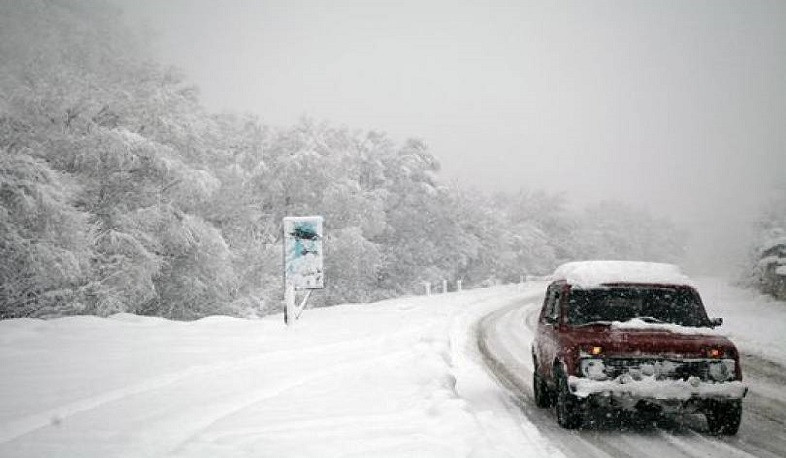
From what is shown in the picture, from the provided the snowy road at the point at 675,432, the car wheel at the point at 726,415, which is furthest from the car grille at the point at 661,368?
the snowy road at the point at 675,432

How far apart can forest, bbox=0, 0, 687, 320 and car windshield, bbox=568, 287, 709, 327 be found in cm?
1480

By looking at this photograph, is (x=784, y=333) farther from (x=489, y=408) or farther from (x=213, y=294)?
(x=213, y=294)

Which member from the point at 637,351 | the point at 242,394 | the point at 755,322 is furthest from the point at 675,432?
the point at 755,322

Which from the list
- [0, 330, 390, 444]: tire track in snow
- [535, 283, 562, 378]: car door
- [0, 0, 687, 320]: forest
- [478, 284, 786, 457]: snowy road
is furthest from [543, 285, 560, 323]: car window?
[0, 0, 687, 320]: forest

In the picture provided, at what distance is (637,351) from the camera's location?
6430 millimetres

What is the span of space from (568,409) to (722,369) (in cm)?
183

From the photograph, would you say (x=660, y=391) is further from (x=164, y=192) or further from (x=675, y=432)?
(x=164, y=192)

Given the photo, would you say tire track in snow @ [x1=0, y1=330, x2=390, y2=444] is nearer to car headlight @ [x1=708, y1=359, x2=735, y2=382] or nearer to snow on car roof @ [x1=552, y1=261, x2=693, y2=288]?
snow on car roof @ [x1=552, y1=261, x2=693, y2=288]

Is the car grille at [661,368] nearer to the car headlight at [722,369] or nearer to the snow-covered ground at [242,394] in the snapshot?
the car headlight at [722,369]

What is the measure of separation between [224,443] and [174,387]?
2.77 metres

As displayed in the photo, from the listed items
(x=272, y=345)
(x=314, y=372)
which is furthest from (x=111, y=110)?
(x=314, y=372)

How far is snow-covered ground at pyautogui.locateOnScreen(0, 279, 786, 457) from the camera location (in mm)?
5316

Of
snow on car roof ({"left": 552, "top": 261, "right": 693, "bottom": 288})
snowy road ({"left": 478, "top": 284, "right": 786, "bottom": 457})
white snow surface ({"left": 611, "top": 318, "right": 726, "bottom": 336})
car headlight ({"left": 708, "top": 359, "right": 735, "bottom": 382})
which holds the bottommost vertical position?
snowy road ({"left": 478, "top": 284, "right": 786, "bottom": 457})

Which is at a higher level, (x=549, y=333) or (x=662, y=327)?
(x=662, y=327)
